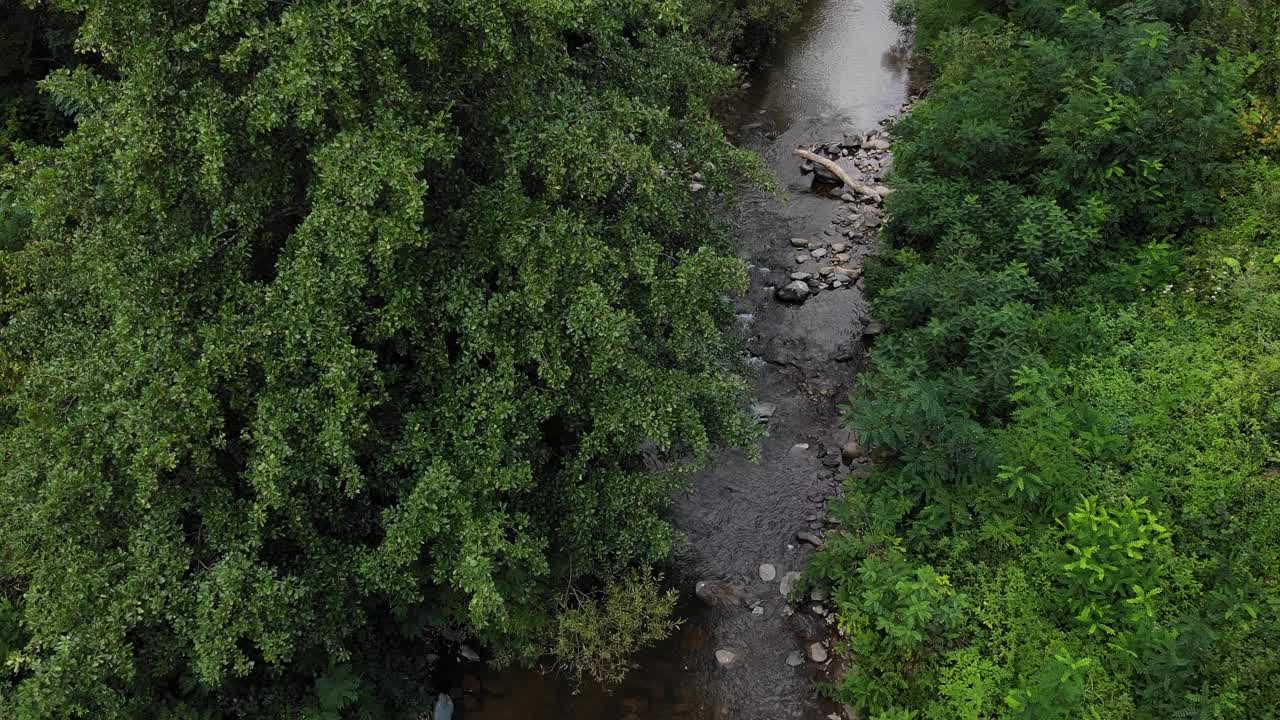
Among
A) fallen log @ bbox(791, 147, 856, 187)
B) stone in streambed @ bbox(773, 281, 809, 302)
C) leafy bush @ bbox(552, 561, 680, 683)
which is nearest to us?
leafy bush @ bbox(552, 561, 680, 683)

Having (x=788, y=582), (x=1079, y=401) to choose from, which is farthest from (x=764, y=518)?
(x=1079, y=401)

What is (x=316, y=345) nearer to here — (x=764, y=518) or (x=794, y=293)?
(x=764, y=518)

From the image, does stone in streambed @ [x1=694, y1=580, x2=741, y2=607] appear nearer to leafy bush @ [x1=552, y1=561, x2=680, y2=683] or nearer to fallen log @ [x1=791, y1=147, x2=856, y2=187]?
leafy bush @ [x1=552, y1=561, x2=680, y2=683]

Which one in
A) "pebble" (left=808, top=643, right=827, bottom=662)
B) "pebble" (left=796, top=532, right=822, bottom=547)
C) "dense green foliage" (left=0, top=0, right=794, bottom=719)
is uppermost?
"dense green foliage" (left=0, top=0, right=794, bottom=719)

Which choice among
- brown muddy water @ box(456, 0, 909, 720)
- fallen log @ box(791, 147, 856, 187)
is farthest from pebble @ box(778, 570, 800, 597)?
fallen log @ box(791, 147, 856, 187)

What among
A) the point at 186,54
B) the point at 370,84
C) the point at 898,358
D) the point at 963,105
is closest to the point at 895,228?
the point at 963,105

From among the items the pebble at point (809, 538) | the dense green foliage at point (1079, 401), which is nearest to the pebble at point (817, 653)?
the dense green foliage at point (1079, 401)

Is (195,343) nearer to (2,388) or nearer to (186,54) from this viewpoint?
(186,54)
